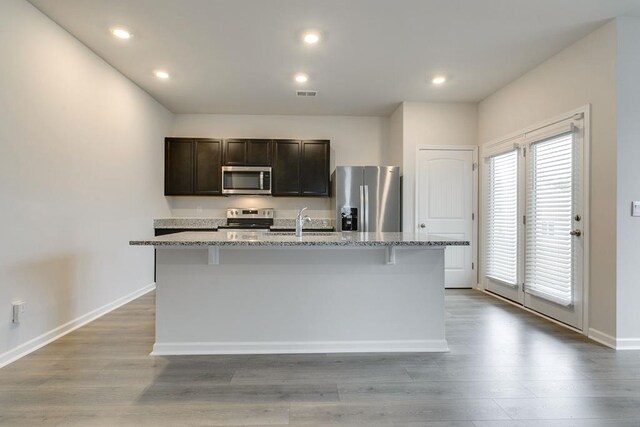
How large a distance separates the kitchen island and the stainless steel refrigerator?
1.99 m

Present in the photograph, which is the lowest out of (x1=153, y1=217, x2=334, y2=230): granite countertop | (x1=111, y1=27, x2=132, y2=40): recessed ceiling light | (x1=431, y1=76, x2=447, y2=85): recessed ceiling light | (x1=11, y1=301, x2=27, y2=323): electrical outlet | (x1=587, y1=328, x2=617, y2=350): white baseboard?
(x1=587, y1=328, x2=617, y2=350): white baseboard

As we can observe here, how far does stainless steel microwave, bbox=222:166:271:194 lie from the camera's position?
4984 mm

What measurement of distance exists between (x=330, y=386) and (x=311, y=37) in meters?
2.80

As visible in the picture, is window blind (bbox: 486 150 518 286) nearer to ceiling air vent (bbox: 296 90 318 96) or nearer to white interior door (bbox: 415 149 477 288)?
white interior door (bbox: 415 149 477 288)

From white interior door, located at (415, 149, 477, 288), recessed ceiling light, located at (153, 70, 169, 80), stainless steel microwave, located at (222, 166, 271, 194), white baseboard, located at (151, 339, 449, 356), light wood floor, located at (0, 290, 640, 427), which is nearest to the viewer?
light wood floor, located at (0, 290, 640, 427)

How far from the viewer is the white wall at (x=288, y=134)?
533 cm

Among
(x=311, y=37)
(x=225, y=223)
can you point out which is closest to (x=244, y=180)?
(x=225, y=223)

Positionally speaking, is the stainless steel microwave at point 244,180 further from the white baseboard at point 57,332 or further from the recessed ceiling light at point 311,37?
the recessed ceiling light at point 311,37

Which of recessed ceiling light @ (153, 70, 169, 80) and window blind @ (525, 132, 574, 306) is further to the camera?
recessed ceiling light @ (153, 70, 169, 80)

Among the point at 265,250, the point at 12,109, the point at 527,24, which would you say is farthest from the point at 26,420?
the point at 527,24

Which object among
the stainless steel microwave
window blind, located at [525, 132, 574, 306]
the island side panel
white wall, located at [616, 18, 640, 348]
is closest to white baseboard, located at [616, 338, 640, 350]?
white wall, located at [616, 18, 640, 348]

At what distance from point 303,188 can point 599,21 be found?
12.0 feet

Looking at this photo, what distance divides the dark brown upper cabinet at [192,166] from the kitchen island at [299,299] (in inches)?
106

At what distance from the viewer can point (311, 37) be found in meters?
2.98
